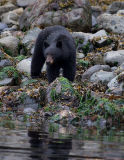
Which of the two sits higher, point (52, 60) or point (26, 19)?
point (26, 19)

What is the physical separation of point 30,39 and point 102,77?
16.9ft

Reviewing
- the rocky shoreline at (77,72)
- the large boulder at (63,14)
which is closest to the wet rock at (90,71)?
the rocky shoreline at (77,72)

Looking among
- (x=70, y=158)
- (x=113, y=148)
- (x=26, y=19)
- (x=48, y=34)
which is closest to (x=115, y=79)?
(x=48, y=34)

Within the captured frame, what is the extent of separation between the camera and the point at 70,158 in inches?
220

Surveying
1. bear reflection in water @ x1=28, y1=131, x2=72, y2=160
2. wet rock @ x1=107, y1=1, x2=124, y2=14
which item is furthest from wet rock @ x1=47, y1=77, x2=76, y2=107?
wet rock @ x1=107, y1=1, x2=124, y2=14

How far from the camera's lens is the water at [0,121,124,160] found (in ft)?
18.8

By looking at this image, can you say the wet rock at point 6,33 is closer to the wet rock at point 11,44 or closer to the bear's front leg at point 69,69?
the wet rock at point 11,44

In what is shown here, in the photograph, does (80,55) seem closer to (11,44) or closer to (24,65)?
(24,65)

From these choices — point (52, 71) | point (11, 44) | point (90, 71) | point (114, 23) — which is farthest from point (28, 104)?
point (114, 23)

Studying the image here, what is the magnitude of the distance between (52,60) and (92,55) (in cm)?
396

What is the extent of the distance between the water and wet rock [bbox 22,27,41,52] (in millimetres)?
7975

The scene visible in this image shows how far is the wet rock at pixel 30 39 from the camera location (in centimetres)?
1652

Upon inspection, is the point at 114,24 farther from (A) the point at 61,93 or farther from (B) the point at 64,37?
(A) the point at 61,93

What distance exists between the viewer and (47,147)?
6.29 meters
